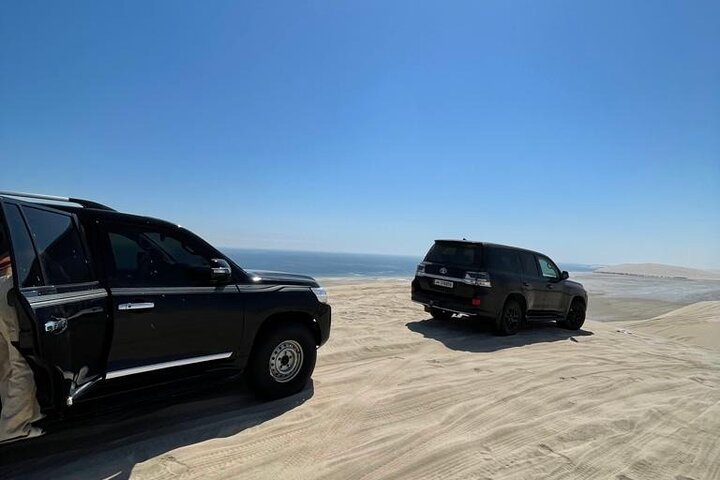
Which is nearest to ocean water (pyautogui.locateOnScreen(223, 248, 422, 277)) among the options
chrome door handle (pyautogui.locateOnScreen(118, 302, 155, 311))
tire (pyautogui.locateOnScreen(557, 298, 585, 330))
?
chrome door handle (pyautogui.locateOnScreen(118, 302, 155, 311))

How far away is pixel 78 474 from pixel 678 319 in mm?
15471

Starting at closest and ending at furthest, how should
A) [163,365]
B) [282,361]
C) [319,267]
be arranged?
1. [163,365]
2. [282,361]
3. [319,267]

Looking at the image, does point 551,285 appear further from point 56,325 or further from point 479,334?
point 56,325

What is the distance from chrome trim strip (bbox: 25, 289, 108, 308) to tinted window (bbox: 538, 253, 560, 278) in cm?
904

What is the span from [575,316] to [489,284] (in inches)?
150

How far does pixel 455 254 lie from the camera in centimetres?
874

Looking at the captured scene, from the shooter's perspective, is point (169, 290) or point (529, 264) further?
point (529, 264)

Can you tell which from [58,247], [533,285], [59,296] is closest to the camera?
[59,296]

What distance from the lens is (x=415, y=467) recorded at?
3242mm

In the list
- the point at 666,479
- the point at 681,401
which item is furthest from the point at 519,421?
the point at 681,401

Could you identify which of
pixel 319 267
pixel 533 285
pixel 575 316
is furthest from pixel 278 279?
pixel 319 267

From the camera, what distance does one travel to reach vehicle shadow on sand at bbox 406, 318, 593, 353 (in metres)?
7.61

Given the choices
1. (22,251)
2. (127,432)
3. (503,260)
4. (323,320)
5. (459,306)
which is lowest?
(127,432)

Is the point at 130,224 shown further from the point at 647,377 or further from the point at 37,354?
the point at 647,377
